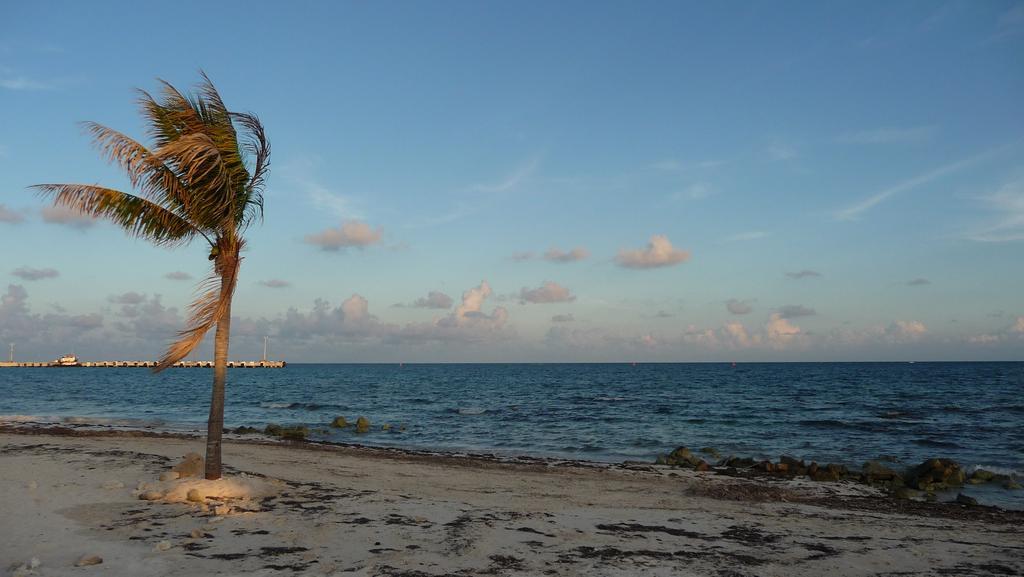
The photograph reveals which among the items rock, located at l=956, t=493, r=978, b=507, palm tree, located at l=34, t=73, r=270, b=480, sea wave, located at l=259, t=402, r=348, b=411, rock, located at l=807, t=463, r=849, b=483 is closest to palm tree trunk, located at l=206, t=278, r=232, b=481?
palm tree, located at l=34, t=73, r=270, b=480

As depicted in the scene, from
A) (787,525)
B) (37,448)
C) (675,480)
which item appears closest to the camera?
(787,525)

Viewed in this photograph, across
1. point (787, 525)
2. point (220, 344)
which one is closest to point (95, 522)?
point (220, 344)

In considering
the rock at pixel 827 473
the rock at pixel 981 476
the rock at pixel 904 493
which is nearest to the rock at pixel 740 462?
the rock at pixel 827 473

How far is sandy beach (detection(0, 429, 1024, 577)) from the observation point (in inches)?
339

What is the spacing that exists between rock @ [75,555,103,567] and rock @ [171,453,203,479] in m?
5.75

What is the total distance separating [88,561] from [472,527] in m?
5.59

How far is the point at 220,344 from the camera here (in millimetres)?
12406

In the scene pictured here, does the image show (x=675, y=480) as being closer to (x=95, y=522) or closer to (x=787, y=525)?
(x=787, y=525)

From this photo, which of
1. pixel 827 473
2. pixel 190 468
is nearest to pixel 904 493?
pixel 827 473

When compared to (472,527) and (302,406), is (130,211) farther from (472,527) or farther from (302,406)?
(302,406)

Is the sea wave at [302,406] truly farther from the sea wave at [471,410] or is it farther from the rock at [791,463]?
the rock at [791,463]

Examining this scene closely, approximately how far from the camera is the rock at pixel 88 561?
26.3ft

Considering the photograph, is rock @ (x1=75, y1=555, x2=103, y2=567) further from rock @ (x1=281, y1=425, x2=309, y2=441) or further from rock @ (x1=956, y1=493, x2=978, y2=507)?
rock @ (x1=281, y1=425, x2=309, y2=441)

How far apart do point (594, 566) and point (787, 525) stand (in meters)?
5.53
